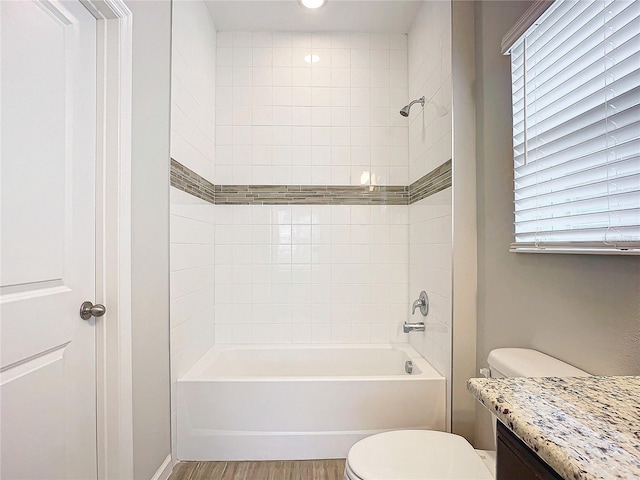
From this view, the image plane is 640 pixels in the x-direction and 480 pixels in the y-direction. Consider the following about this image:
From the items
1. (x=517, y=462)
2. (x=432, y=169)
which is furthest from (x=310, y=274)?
(x=517, y=462)

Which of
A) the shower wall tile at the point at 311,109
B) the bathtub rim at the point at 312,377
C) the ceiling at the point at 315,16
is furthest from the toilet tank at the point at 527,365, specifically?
the ceiling at the point at 315,16

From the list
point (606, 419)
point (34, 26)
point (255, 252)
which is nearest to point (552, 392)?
point (606, 419)

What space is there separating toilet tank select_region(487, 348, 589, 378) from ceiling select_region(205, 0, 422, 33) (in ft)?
7.21

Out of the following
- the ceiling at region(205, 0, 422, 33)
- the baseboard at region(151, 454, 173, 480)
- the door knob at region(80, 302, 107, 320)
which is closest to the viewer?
the door knob at region(80, 302, 107, 320)

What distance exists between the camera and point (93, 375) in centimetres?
139

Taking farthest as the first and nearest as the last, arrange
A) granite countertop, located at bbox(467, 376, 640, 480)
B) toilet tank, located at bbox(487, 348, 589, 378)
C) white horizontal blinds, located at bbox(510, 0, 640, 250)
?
toilet tank, located at bbox(487, 348, 589, 378) < white horizontal blinds, located at bbox(510, 0, 640, 250) < granite countertop, located at bbox(467, 376, 640, 480)

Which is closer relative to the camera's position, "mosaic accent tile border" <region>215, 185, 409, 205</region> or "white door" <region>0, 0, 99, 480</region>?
"white door" <region>0, 0, 99, 480</region>

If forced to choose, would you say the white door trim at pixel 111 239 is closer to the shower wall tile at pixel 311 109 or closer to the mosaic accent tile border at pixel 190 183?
the mosaic accent tile border at pixel 190 183

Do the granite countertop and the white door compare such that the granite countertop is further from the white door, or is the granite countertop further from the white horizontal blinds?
the white door

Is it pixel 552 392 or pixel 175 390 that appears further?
pixel 175 390

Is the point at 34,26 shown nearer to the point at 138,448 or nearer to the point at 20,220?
the point at 20,220

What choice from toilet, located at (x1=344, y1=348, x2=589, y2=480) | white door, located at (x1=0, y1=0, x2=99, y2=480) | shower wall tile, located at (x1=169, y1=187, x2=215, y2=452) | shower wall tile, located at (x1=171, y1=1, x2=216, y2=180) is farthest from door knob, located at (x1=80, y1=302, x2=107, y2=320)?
toilet, located at (x1=344, y1=348, x2=589, y2=480)

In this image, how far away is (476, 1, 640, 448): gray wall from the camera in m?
1.05

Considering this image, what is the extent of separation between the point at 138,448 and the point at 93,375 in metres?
0.41
